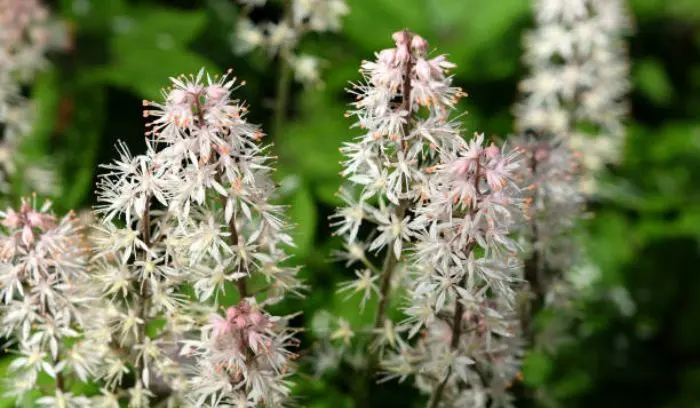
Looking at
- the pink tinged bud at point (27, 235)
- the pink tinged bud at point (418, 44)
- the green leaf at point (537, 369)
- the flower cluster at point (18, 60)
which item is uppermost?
the flower cluster at point (18, 60)

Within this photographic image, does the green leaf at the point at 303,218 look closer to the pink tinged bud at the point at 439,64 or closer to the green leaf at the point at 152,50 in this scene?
the green leaf at the point at 152,50

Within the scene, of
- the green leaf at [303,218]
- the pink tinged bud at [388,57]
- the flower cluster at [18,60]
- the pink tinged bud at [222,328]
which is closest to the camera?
the pink tinged bud at [222,328]

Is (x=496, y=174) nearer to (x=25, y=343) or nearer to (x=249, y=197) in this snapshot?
(x=249, y=197)

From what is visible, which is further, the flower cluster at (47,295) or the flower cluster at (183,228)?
the flower cluster at (47,295)

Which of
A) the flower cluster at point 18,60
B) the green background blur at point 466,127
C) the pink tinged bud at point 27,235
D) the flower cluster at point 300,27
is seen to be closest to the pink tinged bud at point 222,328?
the pink tinged bud at point 27,235

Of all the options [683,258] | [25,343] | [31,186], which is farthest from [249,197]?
[683,258]

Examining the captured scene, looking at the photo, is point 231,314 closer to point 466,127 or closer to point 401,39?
point 401,39

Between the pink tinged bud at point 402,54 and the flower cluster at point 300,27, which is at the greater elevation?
the flower cluster at point 300,27

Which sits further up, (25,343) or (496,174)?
(496,174)

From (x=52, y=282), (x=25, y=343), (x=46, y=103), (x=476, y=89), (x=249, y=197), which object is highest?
(x=476, y=89)
